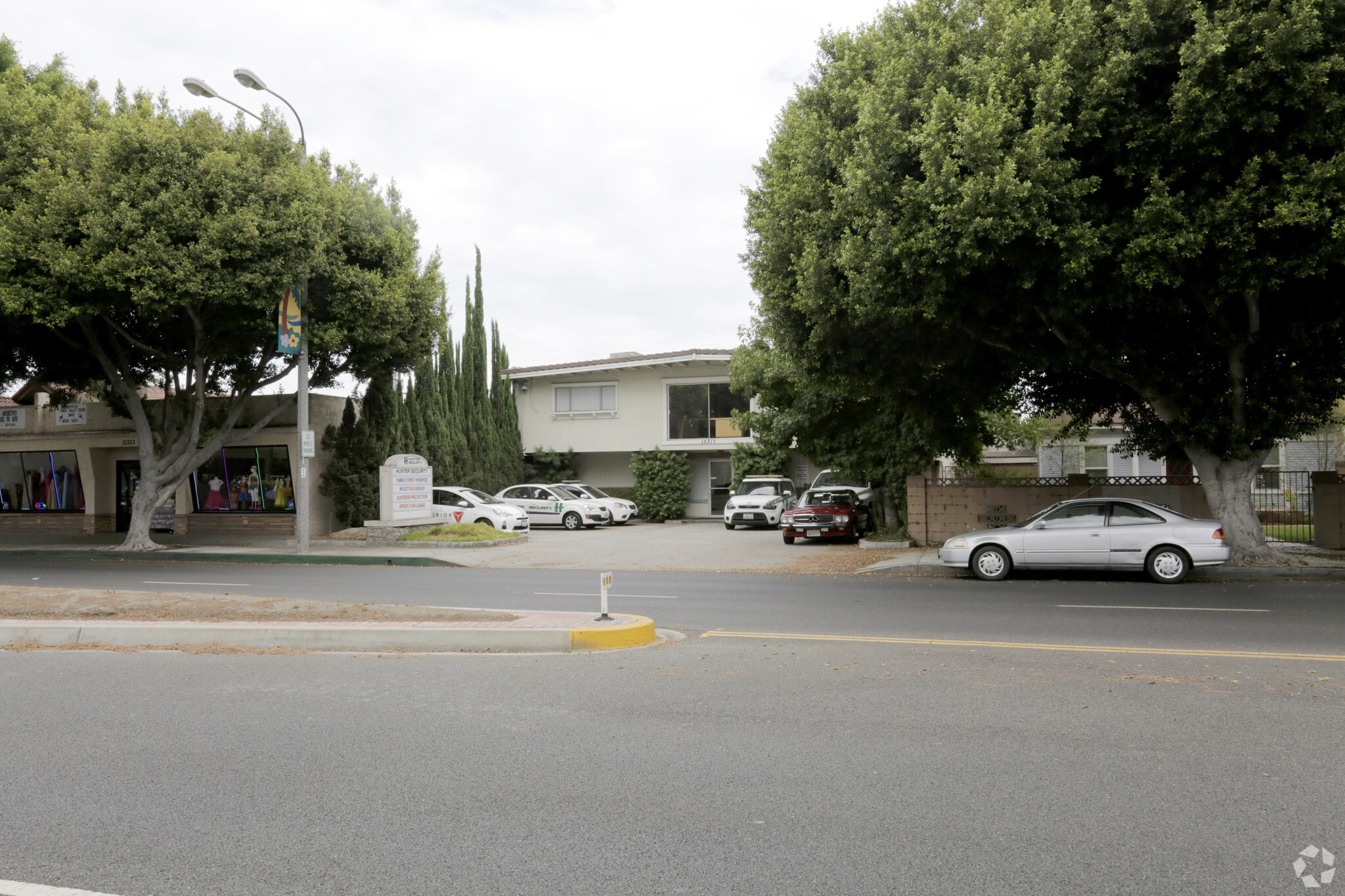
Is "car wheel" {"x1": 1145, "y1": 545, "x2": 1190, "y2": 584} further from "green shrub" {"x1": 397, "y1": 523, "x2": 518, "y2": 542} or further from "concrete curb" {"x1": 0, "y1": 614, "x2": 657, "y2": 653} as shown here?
"green shrub" {"x1": 397, "y1": 523, "x2": 518, "y2": 542}

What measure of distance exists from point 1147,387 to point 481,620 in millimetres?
11877

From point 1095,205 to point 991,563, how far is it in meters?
5.83

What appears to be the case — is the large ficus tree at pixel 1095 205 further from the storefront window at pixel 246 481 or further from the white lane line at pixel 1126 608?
the storefront window at pixel 246 481

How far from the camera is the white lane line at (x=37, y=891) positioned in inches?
146

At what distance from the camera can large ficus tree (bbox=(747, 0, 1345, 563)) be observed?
38.2 ft

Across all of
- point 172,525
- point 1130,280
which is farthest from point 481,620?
point 172,525

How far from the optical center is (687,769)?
517 centimetres

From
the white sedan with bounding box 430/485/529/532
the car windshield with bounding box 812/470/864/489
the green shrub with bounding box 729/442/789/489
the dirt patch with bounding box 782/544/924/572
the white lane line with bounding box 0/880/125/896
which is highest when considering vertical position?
the green shrub with bounding box 729/442/789/489

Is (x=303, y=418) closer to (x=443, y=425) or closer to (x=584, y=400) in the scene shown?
(x=443, y=425)

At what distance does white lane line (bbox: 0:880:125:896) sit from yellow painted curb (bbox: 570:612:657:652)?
17.6ft

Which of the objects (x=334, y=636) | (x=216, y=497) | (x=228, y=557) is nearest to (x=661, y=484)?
(x=216, y=497)

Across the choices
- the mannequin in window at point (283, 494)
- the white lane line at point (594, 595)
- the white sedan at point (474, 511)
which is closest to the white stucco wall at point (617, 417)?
the white sedan at point (474, 511)

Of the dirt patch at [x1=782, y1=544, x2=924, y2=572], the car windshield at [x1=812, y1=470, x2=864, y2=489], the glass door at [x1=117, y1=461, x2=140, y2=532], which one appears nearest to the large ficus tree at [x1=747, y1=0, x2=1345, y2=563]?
the dirt patch at [x1=782, y1=544, x2=924, y2=572]

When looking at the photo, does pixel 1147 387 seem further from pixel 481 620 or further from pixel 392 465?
pixel 392 465
